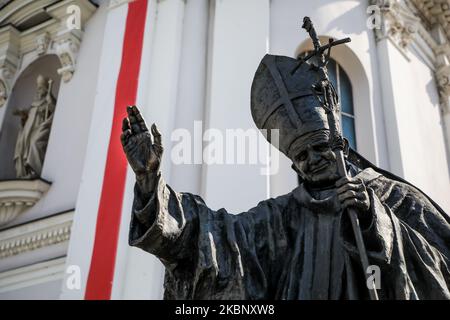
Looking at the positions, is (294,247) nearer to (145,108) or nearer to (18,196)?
(145,108)

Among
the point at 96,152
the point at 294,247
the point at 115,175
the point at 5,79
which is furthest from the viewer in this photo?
the point at 5,79

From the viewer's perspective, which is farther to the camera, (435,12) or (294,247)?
(435,12)

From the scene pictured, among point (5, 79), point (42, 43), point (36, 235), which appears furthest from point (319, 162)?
point (5, 79)

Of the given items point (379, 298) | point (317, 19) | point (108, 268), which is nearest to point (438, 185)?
point (317, 19)

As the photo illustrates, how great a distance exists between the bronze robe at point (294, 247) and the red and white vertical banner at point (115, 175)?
4101 millimetres

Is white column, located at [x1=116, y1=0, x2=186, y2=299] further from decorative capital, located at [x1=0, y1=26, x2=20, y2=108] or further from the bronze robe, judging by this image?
the bronze robe

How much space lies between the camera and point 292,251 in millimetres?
2902

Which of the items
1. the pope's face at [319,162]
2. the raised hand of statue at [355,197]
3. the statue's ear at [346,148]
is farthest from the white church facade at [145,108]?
the raised hand of statue at [355,197]

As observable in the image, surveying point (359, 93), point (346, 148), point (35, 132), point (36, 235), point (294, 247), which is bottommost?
point (294, 247)

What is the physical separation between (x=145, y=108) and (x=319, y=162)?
5.06 m

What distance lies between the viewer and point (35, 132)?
9797 millimetres

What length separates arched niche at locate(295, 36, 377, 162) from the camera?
861 centimetres

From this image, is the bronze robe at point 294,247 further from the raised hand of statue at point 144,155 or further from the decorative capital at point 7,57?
the decorative capital at point 7,57

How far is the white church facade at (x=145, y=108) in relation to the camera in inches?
284
